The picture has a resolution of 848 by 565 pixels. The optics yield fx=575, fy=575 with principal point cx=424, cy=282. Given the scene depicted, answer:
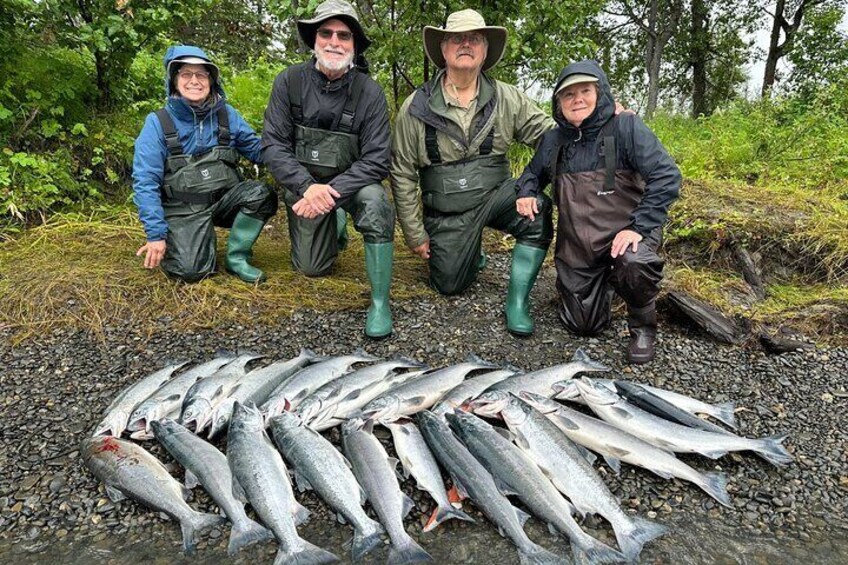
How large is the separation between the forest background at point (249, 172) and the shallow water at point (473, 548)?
2238 millimetres

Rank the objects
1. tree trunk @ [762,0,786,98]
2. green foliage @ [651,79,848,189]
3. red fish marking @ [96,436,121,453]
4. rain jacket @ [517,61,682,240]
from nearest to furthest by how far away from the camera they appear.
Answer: red fish marking @ [96,436,121,453] → rain jacket @ [517,61,682,240] → green foliage @ [651,79,848,189] → tree trunk @ [762,0,786,98]

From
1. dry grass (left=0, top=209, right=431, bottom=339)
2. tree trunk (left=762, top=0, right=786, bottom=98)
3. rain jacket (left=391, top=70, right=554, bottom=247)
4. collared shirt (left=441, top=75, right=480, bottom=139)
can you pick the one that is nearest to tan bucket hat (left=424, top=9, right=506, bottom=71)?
rain jacket (left=391, top=70, right=554, bottom=247)

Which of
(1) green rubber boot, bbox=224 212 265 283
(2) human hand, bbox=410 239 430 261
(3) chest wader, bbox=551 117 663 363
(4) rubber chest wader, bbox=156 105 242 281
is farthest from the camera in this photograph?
(1) green rubber boot, bbox=224 212 265 283

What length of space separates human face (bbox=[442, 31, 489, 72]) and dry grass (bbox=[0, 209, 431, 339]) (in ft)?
6.47

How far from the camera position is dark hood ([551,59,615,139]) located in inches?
158

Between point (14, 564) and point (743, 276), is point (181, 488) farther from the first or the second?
point (743, 276)

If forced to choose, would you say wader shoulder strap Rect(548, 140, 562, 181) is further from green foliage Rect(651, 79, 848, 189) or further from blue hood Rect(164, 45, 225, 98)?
green foliage Rect(651, 79, 848, 189)

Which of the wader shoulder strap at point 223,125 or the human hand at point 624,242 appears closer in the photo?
the human hand at point 624,242

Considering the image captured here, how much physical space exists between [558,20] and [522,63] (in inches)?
24.4

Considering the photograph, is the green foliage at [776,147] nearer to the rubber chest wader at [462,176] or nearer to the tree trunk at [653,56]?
the rubber chest wader at [462,176]

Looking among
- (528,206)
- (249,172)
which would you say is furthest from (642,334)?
(249,172)

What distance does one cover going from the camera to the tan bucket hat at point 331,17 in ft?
14.6

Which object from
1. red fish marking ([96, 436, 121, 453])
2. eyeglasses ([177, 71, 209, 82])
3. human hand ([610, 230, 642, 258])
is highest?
eyeglasses ([177, 71, 209, 82])

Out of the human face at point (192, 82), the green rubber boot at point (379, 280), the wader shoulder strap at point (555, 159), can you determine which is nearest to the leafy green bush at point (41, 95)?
the human face at point (192, 82)
